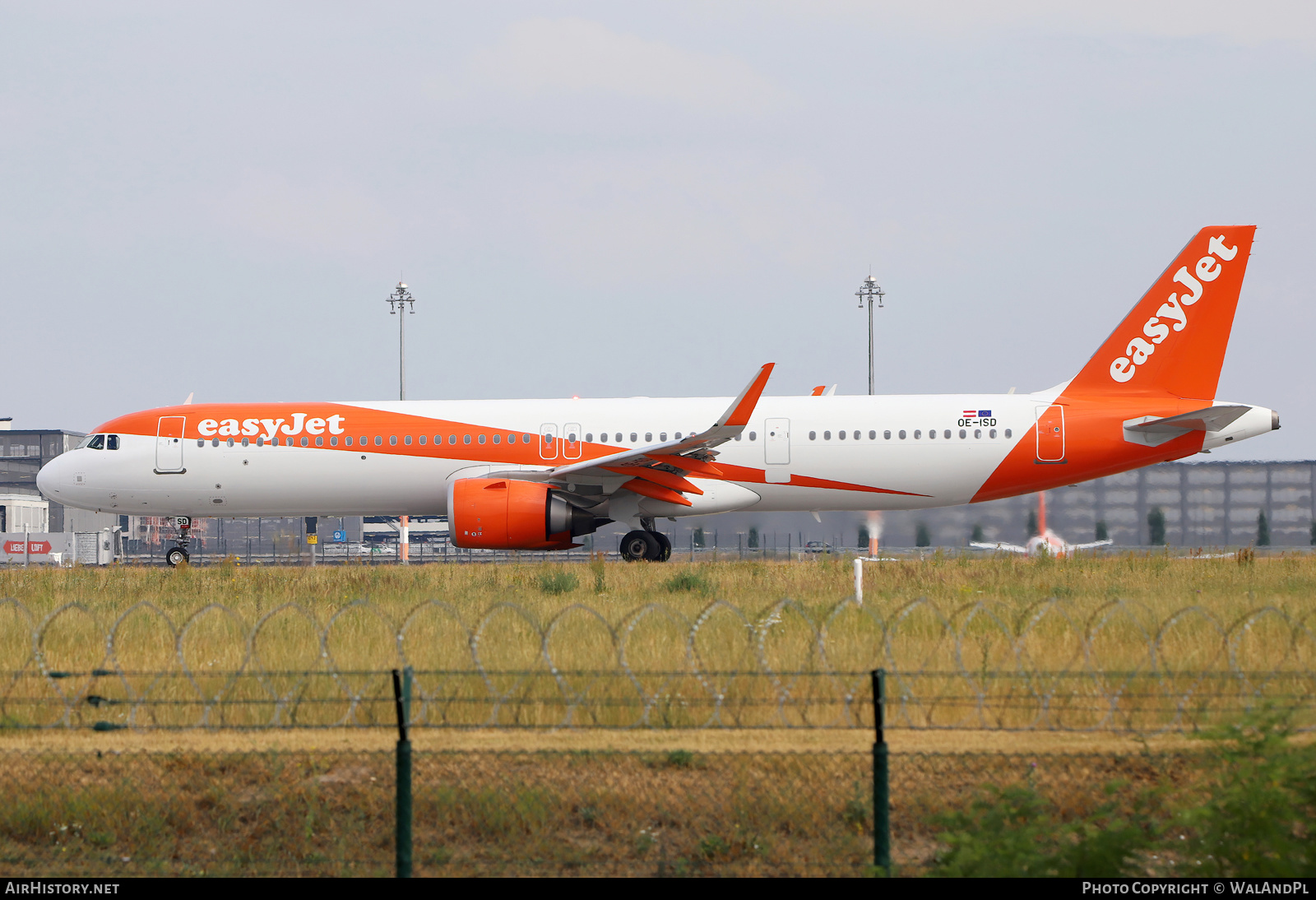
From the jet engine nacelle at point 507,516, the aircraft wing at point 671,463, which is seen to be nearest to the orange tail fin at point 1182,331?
the aircraft wing at point 671,463

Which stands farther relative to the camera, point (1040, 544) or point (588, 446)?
point (1040, 544)

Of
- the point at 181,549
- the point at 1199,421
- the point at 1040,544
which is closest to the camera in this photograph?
the point at 1199,421

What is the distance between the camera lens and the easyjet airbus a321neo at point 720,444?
73.7 ft

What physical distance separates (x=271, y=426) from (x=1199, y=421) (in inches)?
737

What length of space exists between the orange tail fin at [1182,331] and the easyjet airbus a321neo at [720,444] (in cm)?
3

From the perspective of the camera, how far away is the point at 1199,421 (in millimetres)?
22031

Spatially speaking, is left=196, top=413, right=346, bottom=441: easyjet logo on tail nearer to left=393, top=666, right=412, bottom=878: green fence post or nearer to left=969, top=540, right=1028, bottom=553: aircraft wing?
left=969, top=540, right=1028, bottom=553: aircraft wing

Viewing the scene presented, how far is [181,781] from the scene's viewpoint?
332 inches

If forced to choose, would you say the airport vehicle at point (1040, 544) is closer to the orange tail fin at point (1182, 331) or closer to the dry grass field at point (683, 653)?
the orange tail fin at point (1182, 331)

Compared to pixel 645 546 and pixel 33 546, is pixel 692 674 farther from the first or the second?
pixel 33 546

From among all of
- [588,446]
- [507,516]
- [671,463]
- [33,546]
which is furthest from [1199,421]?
[33,546]

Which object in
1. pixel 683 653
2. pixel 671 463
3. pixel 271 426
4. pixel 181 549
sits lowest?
pixel 683 653

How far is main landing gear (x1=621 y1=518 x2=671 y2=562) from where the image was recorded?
2309cm

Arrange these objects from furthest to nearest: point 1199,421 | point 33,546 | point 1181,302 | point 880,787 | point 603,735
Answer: point 33,546
point 1181,302
point 1199,421
point 603,735
point 880,787
